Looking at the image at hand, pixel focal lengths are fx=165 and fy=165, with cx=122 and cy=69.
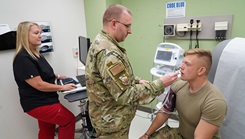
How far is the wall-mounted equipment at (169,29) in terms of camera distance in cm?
216

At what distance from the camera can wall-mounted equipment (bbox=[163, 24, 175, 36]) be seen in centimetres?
216

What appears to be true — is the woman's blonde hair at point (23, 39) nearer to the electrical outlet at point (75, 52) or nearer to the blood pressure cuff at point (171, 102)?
the electrical outlet at point (75, 52)

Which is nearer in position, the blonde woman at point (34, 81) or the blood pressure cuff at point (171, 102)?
the blood pressure cuff at point (171, 102)

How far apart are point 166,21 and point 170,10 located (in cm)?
15

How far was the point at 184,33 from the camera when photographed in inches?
83.7

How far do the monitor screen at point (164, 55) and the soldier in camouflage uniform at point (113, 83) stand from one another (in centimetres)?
78

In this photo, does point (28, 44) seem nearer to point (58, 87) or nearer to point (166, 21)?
point (58, 87)

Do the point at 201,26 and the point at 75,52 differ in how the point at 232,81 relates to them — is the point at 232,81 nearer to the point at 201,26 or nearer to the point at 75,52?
the point at 201,26

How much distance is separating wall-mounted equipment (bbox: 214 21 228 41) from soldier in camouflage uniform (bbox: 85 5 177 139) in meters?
1.13

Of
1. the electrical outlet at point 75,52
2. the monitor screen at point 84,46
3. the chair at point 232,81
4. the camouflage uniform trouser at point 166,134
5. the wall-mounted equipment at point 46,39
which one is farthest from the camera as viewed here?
the electrical outlet at point 75,52

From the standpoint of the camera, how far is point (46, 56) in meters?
2.06

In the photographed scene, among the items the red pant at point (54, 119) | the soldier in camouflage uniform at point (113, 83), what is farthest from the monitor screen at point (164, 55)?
the red pant at point (54, 119)

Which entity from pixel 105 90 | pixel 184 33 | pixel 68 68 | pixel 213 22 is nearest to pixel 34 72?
pixel 105 90

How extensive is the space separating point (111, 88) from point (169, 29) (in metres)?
1.55
